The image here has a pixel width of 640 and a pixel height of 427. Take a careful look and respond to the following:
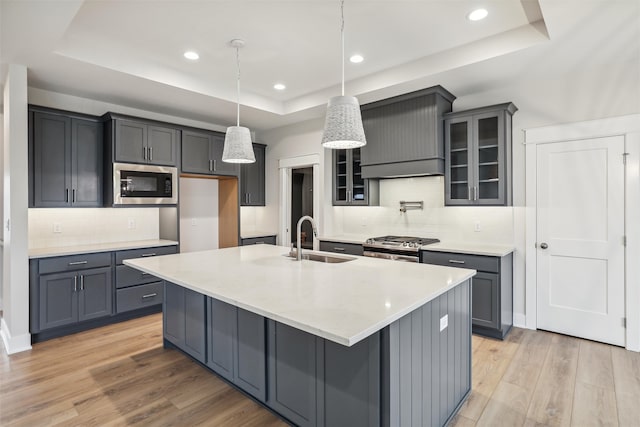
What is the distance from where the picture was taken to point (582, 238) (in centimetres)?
336

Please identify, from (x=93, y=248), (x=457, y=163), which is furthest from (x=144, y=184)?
(x=457, y=163)

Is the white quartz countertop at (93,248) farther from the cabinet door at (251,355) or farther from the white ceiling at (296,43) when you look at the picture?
the cabinet door at (251,355)

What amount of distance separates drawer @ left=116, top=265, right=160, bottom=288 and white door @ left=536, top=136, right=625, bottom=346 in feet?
14.1

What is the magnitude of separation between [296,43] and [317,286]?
228 centimetres

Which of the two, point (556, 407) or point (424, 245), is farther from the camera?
point (424, 245)

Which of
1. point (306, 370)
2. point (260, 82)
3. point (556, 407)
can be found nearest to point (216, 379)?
point (306, 370)

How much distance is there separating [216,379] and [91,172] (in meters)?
2.83

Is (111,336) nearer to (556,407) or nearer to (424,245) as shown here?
(424,245)

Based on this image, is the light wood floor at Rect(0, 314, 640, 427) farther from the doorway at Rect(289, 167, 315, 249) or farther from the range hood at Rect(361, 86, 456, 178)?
the doorway at Rect(289, 167, 315, 249)

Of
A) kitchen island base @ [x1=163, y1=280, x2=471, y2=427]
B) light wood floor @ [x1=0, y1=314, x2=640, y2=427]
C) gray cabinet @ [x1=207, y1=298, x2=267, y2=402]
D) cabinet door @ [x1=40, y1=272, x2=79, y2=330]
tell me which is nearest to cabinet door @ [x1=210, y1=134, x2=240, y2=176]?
cabinet door @ [x1=40, y1=272, x2=79, y2=330]

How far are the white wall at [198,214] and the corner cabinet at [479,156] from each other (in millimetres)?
3578

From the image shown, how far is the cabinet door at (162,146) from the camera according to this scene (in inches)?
166

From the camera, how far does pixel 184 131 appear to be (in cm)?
454

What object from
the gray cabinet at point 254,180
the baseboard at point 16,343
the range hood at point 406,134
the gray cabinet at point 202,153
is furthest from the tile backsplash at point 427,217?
the baseboard at point 16,343
